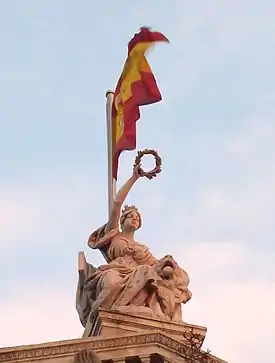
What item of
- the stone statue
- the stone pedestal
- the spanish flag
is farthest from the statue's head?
the stone pedestal

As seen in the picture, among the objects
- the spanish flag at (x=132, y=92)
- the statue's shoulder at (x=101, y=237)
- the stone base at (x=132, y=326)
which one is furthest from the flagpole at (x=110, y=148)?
the stone base at (x=132, y=326)

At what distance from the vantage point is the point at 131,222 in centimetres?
2728

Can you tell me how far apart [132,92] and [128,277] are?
21.4ft

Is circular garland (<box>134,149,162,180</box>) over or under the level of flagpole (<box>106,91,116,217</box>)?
under

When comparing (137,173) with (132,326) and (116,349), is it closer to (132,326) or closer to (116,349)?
(132,326)

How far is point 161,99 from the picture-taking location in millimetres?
30203

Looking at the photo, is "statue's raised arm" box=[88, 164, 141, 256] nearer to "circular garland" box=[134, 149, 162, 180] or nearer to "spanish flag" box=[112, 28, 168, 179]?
"circular garland" box=[134, 149, 162, 180]

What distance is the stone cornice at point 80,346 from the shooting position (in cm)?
2241

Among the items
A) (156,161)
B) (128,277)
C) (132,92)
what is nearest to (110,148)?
(132,92)

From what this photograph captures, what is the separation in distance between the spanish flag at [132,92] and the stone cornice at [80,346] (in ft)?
27.0

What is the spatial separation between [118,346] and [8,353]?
1.87 meters

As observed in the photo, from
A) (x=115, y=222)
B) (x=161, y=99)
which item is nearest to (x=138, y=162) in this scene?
(x=115, y=222)

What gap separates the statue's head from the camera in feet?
89.5

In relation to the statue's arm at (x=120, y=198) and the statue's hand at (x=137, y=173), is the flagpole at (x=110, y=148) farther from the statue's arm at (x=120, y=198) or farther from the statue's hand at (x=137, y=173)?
the statue's hand at (x=137, y=173)
